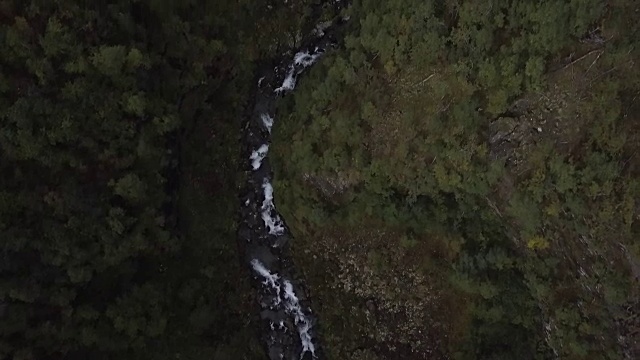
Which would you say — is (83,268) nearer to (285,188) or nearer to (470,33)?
(285,188)

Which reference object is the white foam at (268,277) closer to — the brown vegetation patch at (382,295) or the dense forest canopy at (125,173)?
the dense forest canopy at (125,173)

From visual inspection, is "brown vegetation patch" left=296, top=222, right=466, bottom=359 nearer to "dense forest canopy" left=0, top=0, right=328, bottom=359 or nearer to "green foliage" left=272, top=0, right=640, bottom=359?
"green foliage" left=272, top=0, right=640, bottom=359

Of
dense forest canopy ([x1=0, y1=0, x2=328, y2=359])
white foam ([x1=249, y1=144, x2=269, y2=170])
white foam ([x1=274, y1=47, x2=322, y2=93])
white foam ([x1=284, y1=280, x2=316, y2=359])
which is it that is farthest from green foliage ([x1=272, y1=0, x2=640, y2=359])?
white foam ([x1=284, y1=280, x2=316, y2=359])

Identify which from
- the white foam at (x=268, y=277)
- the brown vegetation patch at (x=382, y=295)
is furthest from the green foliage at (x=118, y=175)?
the brown vegetation patch at (x=382, y=295)

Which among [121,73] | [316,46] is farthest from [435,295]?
[121,73]

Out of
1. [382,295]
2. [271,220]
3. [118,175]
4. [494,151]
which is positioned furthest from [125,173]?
[494,151]

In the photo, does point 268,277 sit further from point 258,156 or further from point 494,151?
point 494,151

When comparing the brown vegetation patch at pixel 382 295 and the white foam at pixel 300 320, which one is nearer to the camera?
the brown vegetation patch at pixel 382 295
